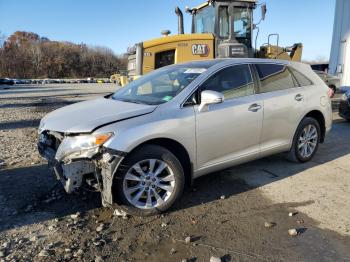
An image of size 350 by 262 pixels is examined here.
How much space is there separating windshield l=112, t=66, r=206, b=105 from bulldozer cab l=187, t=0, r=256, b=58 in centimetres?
522

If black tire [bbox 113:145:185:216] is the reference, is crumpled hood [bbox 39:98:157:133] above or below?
above

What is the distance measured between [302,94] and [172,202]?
286 cm

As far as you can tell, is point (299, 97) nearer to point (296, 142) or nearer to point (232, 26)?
point (296, 142)

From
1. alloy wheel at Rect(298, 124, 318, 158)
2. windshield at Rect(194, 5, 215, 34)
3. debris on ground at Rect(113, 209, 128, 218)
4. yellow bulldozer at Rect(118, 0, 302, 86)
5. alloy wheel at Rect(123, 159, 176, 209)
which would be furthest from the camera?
windshield at Rect(194, 5, 215, 34)

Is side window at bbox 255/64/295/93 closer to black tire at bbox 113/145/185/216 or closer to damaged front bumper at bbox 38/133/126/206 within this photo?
black tire at bbox 113/145/185/216

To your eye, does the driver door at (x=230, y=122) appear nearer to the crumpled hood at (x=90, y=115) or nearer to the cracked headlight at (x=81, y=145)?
the crumpled hood at (x=90, y=115)

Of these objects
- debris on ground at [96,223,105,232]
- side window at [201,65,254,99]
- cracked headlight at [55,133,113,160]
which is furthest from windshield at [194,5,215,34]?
debris on ground at [96,223,105,232]

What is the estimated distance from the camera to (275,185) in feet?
15.6

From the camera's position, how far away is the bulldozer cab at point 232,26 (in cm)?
983

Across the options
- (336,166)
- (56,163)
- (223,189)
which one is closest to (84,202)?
(56,163)

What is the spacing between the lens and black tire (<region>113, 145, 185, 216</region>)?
3600mm

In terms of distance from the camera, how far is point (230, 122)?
4.33m

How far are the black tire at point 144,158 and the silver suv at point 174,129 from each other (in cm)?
1

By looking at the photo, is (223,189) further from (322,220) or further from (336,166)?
(336,166)
